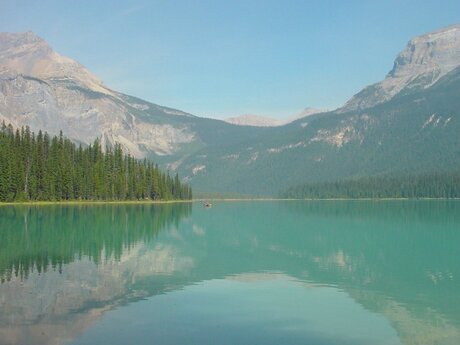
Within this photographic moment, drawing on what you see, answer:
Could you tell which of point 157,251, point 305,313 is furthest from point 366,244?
point 305,313

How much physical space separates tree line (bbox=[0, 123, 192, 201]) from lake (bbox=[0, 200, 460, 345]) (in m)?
A: 80.1

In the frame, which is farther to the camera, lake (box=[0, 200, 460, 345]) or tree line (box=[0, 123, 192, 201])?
tree line (box=[0, 123, 192, 201])

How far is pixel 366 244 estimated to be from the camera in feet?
200

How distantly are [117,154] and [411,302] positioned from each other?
527ft

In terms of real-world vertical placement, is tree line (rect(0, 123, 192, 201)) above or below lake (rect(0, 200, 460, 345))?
above

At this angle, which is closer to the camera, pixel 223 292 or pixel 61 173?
pixel 223 292

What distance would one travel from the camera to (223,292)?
32812 millimetres

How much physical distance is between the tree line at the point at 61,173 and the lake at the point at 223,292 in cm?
8005

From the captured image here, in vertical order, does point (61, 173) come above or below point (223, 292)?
above

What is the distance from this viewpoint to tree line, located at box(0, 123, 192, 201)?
13588 cm

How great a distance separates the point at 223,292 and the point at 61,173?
408ft

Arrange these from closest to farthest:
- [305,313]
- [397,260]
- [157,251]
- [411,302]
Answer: [305,313] < [411,302] < [397,260] < [157,251]

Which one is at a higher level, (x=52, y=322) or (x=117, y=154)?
(x=117, y=154)

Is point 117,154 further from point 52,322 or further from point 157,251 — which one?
point 52,322
